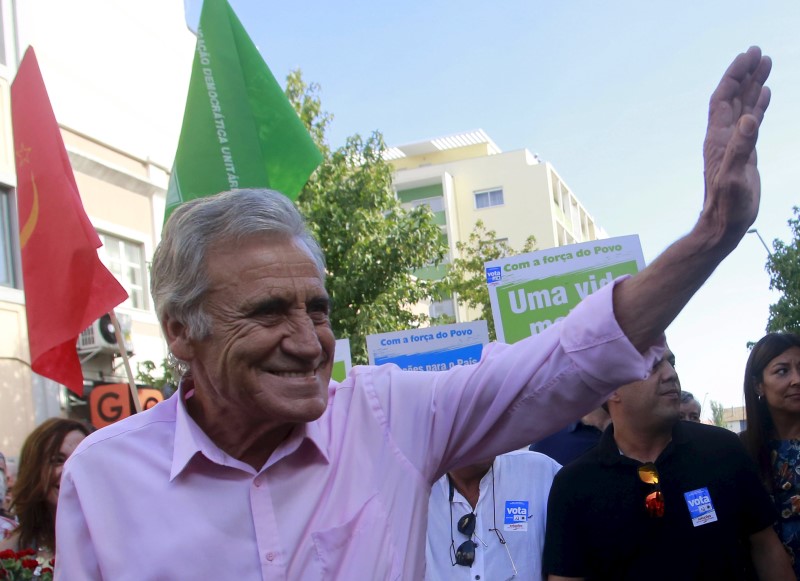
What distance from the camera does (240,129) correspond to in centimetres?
586

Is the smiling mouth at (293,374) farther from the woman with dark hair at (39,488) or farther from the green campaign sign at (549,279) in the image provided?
the green campaign sign at (549,279)

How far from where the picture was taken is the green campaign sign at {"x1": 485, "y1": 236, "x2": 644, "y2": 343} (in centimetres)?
553

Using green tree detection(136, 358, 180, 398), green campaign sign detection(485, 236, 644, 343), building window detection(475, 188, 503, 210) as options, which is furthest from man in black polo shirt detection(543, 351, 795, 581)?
building window detection(475, 188, 503, 210)

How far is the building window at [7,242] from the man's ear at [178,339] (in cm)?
1229

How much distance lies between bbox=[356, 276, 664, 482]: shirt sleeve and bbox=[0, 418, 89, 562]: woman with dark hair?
2872mm

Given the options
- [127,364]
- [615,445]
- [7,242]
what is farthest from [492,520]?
[7,242]

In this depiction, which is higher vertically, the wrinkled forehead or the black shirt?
the wrinkled forehead

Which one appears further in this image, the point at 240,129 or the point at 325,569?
the point at 240,129

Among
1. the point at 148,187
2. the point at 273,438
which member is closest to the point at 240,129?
the point at 273,438

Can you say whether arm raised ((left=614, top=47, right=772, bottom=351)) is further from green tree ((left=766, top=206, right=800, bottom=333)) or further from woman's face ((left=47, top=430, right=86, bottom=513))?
green tree ((left=766, top=206, right=800, bottom=333))

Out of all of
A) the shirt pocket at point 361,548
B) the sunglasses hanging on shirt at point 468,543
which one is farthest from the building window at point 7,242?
the shirt pocket at point 361,548

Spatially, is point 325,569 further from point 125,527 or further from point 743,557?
point 743,557

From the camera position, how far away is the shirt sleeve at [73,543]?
2.04 meters

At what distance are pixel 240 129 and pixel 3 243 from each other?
8919 millimetres
